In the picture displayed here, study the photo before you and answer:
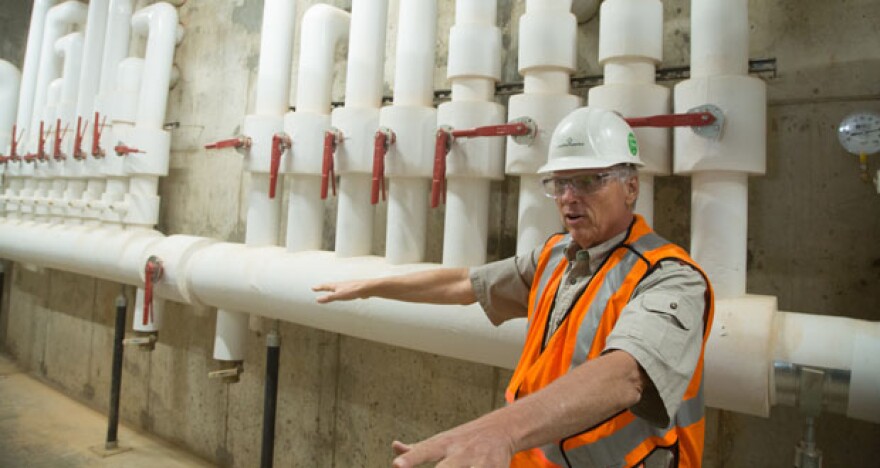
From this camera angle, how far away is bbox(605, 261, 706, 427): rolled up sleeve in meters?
0.67

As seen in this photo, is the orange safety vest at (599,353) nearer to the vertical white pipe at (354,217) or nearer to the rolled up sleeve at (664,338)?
the rolled up sleeve at (664,338)

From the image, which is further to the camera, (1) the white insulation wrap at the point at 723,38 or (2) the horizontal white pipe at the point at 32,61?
(2) the horizontal white pipe at the point at 32,61

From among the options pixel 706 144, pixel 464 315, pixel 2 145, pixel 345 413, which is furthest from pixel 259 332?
pixel 2 145

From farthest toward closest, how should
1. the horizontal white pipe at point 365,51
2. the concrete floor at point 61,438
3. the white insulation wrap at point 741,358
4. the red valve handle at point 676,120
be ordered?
1. the concrete floor at point 61,438
2. the horizontal white pipe at point 365,51
3. the red valve handle at point 676,120
4. the white insulation wrap at point 741,358

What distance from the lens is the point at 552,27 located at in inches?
55.1

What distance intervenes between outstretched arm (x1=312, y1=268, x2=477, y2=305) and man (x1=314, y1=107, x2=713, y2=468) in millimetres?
48

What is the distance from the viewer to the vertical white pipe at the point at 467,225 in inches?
61.6

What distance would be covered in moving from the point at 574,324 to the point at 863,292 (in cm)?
88

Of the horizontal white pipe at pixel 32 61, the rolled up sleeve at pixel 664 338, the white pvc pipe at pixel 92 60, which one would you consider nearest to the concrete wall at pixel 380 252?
the white pvc pipe at pixel 92 60

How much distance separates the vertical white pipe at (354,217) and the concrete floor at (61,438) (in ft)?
4.81

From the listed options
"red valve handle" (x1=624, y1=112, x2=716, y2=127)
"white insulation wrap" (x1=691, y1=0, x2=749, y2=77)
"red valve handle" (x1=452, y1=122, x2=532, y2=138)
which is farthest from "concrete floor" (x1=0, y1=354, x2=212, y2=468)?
"white insulation wrap" (x1=691, y1=0, x2=749, y2=77)

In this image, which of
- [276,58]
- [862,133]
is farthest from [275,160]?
[862,133]

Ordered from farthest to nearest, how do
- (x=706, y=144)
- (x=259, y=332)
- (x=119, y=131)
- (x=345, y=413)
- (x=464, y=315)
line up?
1. (x=119, y=131)
2. (x=259, y=332)
3. (x=345, y=413)
4. (x=464, y=315)
5. (x=706, y=144)

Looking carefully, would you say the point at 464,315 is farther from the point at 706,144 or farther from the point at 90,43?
the point at 90,43
